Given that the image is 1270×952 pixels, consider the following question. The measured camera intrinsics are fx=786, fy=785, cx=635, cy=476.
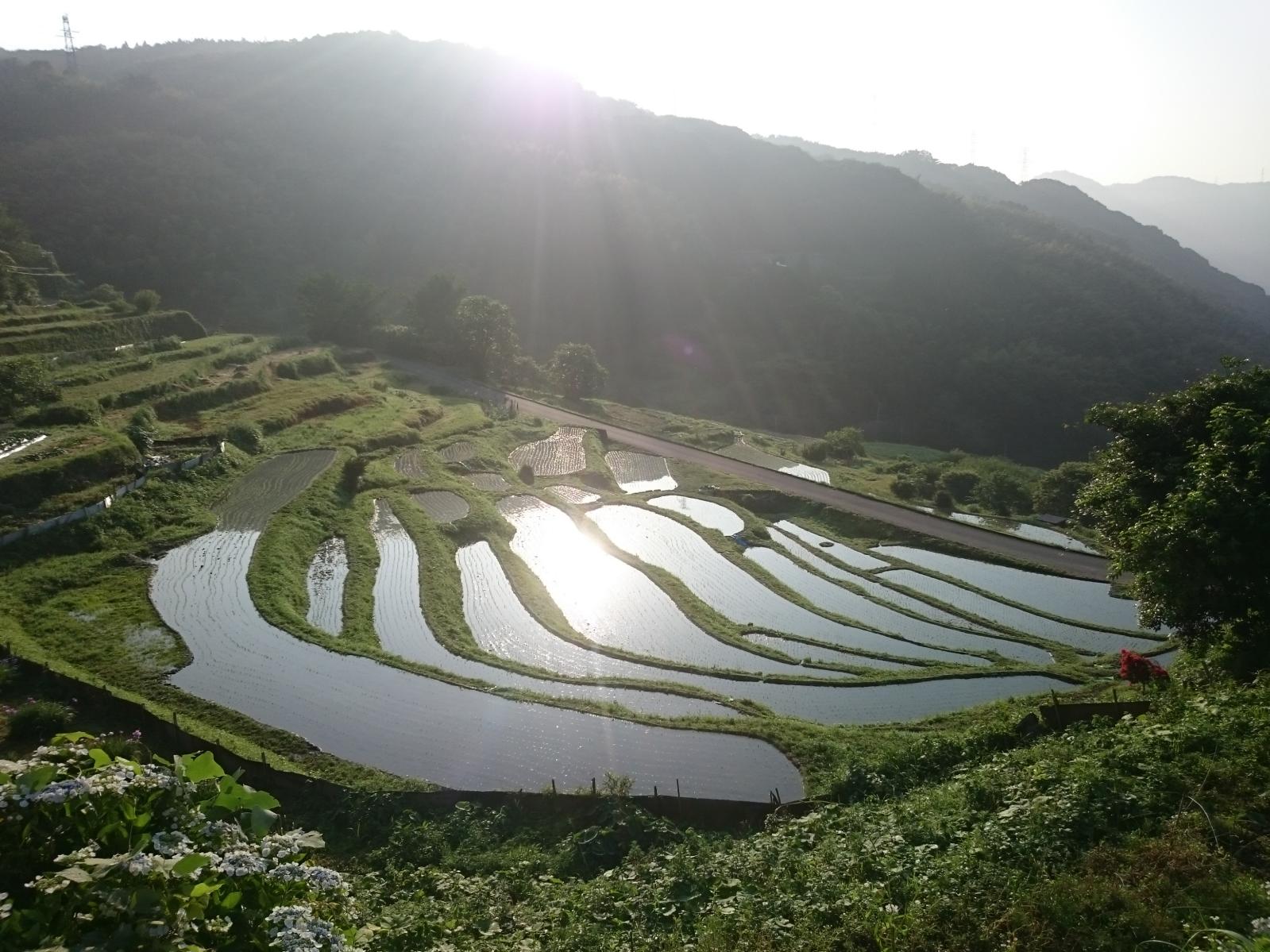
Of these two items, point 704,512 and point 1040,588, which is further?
point 704,512

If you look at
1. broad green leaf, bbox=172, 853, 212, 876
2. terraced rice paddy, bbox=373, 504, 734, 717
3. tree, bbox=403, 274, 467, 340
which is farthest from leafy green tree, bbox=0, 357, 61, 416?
broad green leaf, bbox=172, 853, 212, 876

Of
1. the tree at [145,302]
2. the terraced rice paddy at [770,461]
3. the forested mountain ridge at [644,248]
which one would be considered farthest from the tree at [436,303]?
the terraced rice paddy at [770,461]

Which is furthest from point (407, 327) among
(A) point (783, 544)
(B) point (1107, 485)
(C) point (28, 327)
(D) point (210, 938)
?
(D) point (210, 938)

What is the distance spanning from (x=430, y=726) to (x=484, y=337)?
4460 cm

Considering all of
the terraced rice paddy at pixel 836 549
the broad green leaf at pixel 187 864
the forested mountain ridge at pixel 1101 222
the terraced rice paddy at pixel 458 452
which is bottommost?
the terraced rice paddy at pixel 836 549

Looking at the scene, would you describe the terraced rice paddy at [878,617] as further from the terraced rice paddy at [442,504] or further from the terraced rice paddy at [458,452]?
the terraced rice paddy at [458,452]

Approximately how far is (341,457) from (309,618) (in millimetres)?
14558

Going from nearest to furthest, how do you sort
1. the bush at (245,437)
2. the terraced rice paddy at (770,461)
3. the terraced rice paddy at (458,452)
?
the bush at (245,437), the terraced rice paddy at (458,452), the terraced rice paddy at (770,461)

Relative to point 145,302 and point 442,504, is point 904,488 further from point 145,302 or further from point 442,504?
point 145,302

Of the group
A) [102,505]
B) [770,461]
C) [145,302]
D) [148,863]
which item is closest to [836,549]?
[770,461]

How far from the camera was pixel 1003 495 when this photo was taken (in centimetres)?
3697

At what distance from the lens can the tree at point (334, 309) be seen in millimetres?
62469

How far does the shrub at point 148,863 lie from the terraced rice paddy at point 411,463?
29981 mm

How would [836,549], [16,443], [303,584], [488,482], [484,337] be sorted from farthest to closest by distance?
[484,337] → [488,482] → [836,549] → [16,443] → [303,584]
